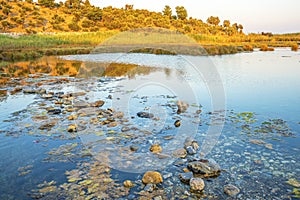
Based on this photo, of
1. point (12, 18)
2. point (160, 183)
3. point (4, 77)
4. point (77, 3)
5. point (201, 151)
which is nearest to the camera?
point (160, 183)

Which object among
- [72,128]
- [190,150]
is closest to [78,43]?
[72,128]

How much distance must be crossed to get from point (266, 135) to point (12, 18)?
A: 78.8 metres

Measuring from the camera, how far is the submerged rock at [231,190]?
181 inches

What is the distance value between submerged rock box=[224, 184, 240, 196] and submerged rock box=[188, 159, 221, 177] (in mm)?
499

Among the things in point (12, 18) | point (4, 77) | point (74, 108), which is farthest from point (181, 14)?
point (74, 108)

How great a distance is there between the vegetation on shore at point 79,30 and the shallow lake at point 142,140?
24.3 m

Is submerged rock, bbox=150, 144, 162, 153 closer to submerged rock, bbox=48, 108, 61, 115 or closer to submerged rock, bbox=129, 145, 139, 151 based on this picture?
submerged rock, bbox=129, 145, 139, 151

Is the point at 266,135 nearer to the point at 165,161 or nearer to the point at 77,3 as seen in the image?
the point at 165,161

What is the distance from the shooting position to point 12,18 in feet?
228

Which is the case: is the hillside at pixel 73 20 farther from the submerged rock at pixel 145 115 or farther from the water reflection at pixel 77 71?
the submerged rock at pixel 145 115

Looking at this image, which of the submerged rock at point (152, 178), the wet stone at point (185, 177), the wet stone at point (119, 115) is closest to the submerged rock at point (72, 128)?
the wet stone at point (119, 115)

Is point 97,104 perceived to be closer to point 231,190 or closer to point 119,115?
point 119,115

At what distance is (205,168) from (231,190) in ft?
2.50

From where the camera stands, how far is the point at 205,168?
5.30 m
